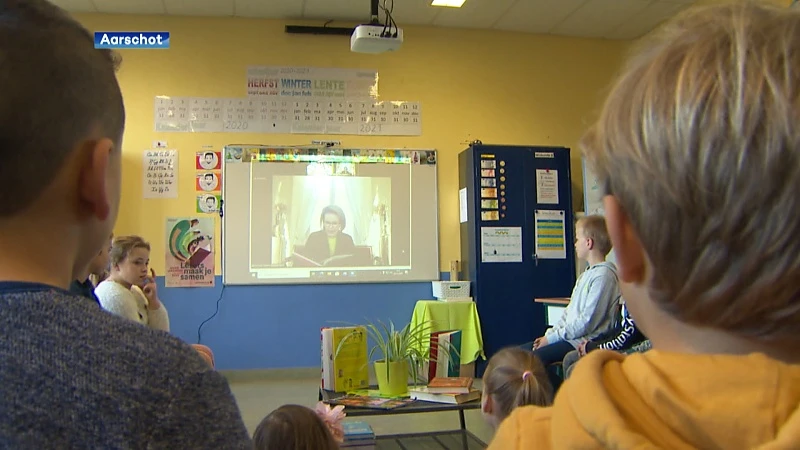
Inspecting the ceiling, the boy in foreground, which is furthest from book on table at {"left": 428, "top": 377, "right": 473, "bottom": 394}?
the ceiling

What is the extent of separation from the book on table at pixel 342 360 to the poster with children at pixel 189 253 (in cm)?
276

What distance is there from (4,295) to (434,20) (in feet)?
17.7

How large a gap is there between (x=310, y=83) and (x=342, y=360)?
3299 millimetres

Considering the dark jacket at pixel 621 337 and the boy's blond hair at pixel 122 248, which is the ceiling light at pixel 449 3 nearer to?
the dark jacket at pixel 621 337

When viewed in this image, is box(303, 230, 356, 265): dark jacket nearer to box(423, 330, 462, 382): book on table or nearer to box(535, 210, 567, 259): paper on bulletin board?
box(535, 210, 567, 259): paper on bulletin board

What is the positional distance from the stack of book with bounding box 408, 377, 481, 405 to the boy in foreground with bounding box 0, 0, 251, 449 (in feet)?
6.70

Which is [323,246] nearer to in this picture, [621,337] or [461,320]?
[461,320]

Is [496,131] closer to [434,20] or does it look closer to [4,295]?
[434,20]

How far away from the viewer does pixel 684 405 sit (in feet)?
1.34

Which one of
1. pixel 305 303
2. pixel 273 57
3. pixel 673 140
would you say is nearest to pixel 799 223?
pixel 673 140

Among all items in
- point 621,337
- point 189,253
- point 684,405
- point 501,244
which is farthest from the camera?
point 501,244

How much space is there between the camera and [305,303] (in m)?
5.30

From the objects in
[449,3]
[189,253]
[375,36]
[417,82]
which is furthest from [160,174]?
[449,3]

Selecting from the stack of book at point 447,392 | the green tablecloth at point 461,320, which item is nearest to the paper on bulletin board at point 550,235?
the green tablecloth at point 461,320
